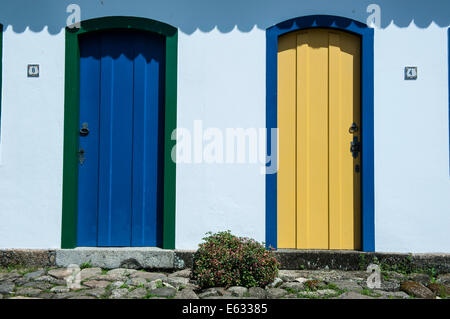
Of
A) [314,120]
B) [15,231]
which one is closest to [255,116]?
[314,120]

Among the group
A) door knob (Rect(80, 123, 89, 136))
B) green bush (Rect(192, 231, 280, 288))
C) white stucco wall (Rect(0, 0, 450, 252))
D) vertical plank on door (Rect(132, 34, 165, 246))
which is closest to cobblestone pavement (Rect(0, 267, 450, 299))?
green bush (Rect(192, 231, 280, 288))

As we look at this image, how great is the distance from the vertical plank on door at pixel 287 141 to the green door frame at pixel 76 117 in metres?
1.26

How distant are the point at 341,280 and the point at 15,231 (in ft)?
12.2

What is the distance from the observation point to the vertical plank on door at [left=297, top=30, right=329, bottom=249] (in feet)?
16.1

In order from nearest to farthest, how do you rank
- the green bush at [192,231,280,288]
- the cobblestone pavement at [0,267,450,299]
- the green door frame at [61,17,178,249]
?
the cobblestone pavement at [0,267,450,299]
the green bush at [192,231,280,288]
the green door frame at [61,17,178,249]

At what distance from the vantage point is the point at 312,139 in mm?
4938

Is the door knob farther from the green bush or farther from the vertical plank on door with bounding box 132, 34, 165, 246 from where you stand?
the green bush

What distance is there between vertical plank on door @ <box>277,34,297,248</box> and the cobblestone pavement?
1.75ft

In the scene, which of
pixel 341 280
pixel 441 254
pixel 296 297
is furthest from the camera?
pixel 441 254

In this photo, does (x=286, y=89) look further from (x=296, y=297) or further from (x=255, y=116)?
(x=296, y=297)

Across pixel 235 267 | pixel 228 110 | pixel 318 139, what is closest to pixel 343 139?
pixel 318 139

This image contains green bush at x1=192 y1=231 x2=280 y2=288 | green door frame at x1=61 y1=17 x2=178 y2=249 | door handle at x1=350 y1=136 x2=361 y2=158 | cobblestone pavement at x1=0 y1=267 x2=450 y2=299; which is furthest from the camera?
door handle at x1=350 y1=136 x2=361 y2=158

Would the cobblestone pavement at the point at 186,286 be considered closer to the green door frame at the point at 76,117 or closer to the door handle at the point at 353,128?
the green door frame at the point at 76,117

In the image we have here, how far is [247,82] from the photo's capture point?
4859mm
